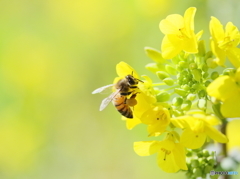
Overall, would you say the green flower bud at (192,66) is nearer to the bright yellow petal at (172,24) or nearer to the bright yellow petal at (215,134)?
the bright yellow petal at (172,24)

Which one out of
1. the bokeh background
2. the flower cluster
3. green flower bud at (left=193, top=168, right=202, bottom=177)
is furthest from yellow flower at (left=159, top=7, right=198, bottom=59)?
the bokeh background

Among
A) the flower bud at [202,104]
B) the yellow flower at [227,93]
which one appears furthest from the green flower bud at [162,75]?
the yellow flower at [227,93]

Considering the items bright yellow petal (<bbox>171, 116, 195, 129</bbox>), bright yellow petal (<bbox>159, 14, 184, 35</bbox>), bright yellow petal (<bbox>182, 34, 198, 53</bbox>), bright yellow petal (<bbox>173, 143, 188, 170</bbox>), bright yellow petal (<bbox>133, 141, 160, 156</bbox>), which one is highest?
bright yellow petal (<bbox>159, 14, 184, 35</bbox>)

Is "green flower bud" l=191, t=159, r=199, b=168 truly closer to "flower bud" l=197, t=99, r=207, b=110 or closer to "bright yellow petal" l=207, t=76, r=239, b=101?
"flower bud" l=197, t=99, r=207, b=110

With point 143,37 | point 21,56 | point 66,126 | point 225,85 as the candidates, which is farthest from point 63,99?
point 225,85

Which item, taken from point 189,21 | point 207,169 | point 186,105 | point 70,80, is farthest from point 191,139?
point 70,80

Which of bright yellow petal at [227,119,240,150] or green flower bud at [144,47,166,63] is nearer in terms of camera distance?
green flower bud at [144,47,166,63]

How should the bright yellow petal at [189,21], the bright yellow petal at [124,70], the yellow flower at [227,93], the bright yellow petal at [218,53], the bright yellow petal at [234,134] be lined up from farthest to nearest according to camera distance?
the bright yellow petal at [234,134] → the bright yellow petal at [124,70] → the bright yellow petal at [189,21] → the bright yellow petal at [218,53] → the yellow flower at [227,93]
